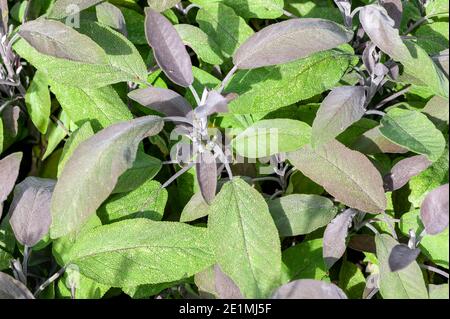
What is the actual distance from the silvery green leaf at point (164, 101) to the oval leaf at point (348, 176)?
233mm

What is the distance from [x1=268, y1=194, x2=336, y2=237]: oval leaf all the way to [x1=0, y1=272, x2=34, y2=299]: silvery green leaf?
458 millimetres

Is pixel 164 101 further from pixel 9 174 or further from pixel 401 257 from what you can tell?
pixel 401 257

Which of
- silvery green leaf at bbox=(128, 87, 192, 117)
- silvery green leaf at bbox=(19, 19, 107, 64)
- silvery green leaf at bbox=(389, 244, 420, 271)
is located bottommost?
silvery green leaf at bbox=(389, 244, 420, 271)

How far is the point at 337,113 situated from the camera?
99cm

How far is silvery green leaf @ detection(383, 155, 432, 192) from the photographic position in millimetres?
1068

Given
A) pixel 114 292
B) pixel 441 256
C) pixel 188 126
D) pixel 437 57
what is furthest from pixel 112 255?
pixel 437 57

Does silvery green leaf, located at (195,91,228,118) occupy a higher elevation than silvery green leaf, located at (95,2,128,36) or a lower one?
lower

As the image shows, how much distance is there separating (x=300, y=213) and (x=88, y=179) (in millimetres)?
389

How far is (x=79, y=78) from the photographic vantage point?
1.13 metres

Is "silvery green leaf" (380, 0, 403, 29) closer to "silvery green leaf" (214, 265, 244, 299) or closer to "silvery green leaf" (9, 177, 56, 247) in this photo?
"silvery green leaf" (214, 265, 244, 299)

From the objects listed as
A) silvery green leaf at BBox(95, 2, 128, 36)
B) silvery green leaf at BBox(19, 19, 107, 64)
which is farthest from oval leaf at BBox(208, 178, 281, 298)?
silvery green leaf at BBox(95, 2, 128, 36)

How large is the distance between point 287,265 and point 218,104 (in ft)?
1.16

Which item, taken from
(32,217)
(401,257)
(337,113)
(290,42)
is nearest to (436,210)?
(401,257)

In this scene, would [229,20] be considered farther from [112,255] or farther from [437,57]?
[112,255]
